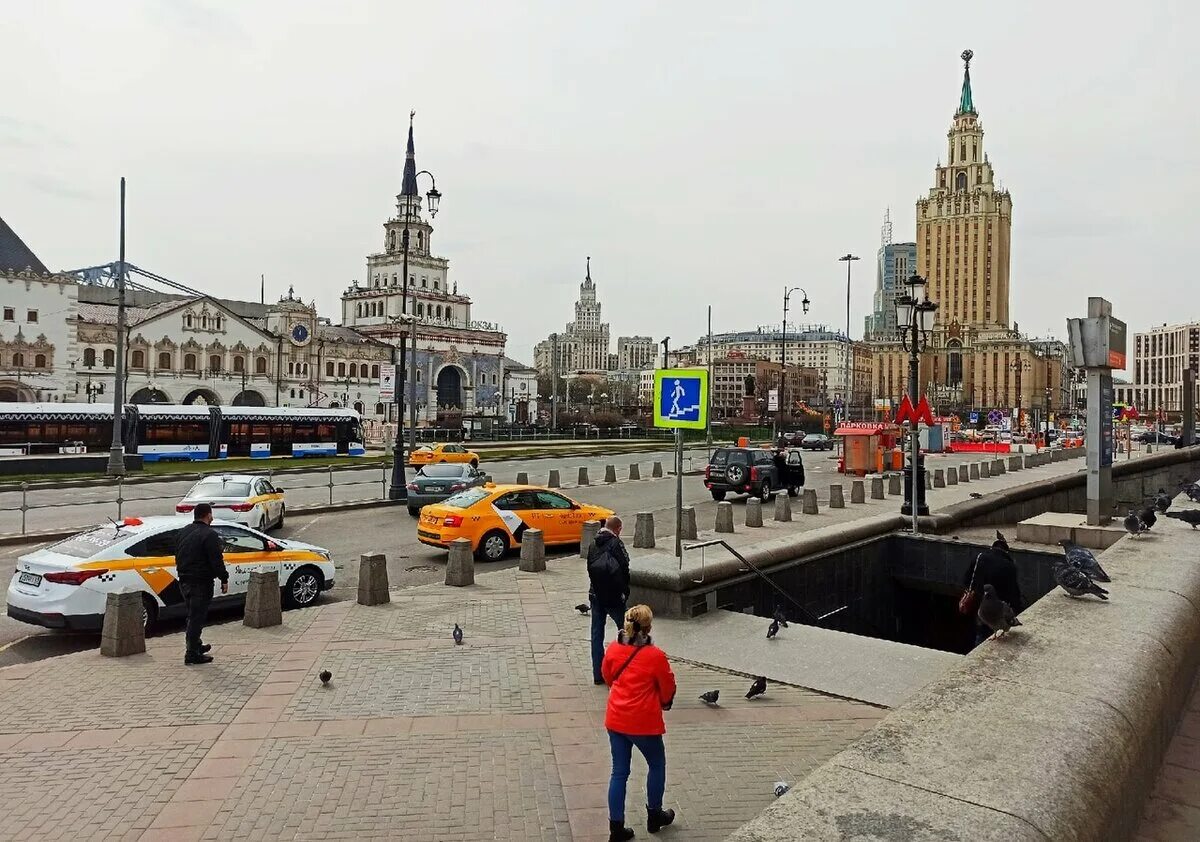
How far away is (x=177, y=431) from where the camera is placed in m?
44.2

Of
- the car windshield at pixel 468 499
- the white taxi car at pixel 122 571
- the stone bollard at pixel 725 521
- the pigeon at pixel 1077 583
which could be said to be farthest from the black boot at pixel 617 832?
the stone bollard at pixel 725 521

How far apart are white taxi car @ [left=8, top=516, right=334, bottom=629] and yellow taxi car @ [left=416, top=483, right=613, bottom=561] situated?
3.77m

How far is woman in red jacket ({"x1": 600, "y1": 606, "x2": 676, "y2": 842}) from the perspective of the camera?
17.0 ft

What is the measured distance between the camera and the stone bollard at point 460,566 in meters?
12.7

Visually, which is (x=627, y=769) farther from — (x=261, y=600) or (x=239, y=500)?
(x=239, y=500)

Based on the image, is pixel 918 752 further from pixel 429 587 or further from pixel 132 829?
pixel 429 587

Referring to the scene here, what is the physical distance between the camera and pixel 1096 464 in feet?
56.9

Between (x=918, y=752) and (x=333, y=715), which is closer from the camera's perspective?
(x=918, y=752)

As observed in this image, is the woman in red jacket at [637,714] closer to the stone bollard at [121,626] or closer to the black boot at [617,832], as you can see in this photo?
the black boot at [617,832]

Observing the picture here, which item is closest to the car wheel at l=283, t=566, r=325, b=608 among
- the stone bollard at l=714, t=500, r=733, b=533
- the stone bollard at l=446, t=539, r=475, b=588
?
the stone bollard at l=446, t=539, r=475, b=588

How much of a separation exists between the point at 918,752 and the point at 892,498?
23146 mm

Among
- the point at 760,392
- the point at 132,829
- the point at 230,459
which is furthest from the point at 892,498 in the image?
the point at 760,392

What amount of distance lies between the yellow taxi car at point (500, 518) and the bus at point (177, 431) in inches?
1220

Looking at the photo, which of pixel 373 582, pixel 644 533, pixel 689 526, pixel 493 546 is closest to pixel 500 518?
pixel 493 546
